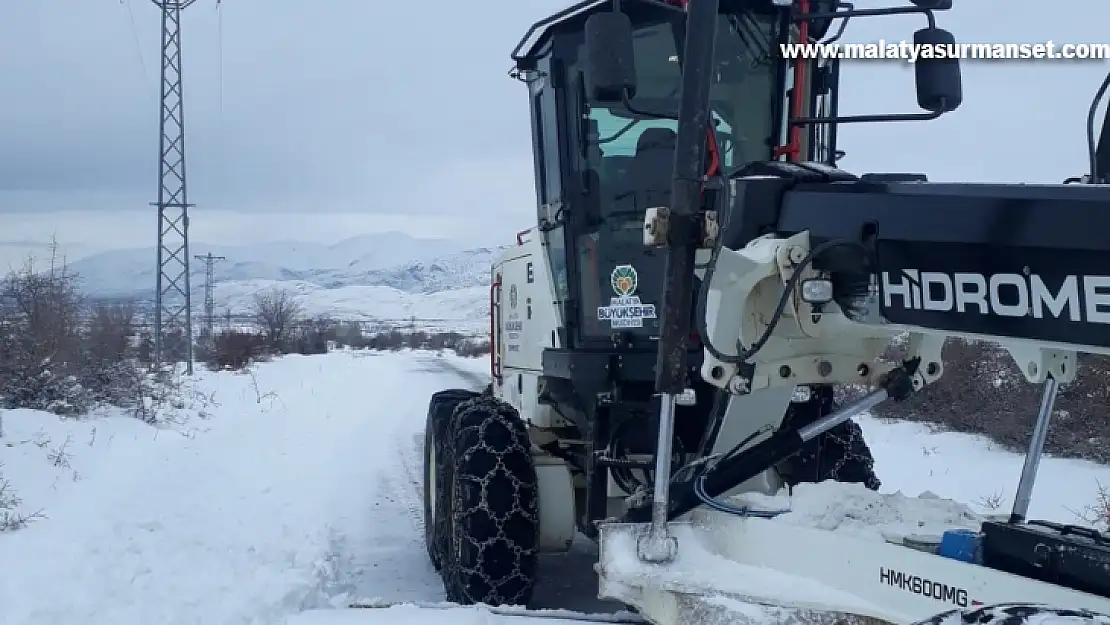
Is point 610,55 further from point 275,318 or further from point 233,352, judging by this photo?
point 275,318

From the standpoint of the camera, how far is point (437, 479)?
5.99m

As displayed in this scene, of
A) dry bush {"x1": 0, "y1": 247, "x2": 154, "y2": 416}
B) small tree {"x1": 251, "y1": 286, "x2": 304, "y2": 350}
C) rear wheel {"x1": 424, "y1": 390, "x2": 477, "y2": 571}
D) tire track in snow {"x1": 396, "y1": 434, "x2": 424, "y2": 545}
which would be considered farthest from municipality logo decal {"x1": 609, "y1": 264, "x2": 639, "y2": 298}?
small tree {"x1": 251, "y1": 286, "x2": 304, "y2": 350}

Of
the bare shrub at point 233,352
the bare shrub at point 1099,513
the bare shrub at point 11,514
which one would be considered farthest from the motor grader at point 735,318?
the bare shrub at point 233,352

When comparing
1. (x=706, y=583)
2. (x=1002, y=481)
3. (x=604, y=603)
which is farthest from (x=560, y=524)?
(x=1002, y=481)

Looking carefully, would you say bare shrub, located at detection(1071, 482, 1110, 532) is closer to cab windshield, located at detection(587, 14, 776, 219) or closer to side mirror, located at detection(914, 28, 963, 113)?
cab windshield, located at detection(587, 14, 776, 219)

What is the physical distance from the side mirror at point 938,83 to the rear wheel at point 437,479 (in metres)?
3.20

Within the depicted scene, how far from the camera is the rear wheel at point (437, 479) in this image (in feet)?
18.5

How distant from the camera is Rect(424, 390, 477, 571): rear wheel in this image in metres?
5.65

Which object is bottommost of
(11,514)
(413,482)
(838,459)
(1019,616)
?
(413,482)

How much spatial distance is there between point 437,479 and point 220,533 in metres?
1.69

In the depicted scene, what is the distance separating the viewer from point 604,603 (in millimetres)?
5656

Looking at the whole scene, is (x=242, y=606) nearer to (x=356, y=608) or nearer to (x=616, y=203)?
(x=356, y=608)

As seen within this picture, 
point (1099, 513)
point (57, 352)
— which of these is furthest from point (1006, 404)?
point (57, 352)

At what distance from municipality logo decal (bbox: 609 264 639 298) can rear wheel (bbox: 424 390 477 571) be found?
1518mm
